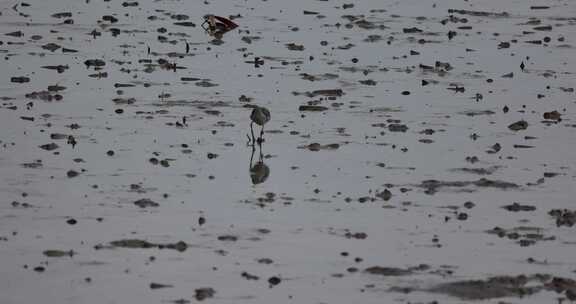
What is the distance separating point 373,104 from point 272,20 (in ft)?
36.7

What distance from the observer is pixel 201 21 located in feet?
120

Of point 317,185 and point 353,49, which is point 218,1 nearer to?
point 353,49

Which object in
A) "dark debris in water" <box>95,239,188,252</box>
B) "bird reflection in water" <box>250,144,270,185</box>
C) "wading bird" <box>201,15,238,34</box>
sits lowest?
"dark debris in water" <box>95,239,188,252</box>

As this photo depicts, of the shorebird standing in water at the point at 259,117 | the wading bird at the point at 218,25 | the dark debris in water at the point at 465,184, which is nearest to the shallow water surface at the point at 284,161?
the dark debris in water at the point at 465,184

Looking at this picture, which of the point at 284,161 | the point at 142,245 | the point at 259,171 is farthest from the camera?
the point at 284,161

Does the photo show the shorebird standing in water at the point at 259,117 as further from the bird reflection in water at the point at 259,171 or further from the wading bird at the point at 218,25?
Result: the wading bird at the point at 218,25

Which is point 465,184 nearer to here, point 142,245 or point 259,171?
point 259,171

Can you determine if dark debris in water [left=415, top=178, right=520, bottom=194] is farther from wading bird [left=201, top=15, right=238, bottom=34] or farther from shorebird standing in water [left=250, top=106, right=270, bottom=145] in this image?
wading bird [left=201, top=15, right=238, bottom=34]

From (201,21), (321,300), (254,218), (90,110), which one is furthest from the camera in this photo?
(201,21)

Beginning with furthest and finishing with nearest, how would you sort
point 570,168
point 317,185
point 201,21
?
1. point 201,21
2. point 570,168
3. point 317,185

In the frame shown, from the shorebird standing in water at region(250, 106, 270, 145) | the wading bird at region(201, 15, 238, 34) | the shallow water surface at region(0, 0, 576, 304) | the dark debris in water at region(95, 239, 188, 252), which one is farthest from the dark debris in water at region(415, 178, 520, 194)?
the wading bird at region(201, 15, 238, 34)

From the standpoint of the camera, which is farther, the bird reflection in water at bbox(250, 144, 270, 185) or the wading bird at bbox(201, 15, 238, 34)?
the wading bird at bbox(201, 15, 238, 34)

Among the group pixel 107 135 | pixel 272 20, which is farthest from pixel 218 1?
pixel 107 135

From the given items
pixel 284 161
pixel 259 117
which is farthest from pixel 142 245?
pixel 259 117
